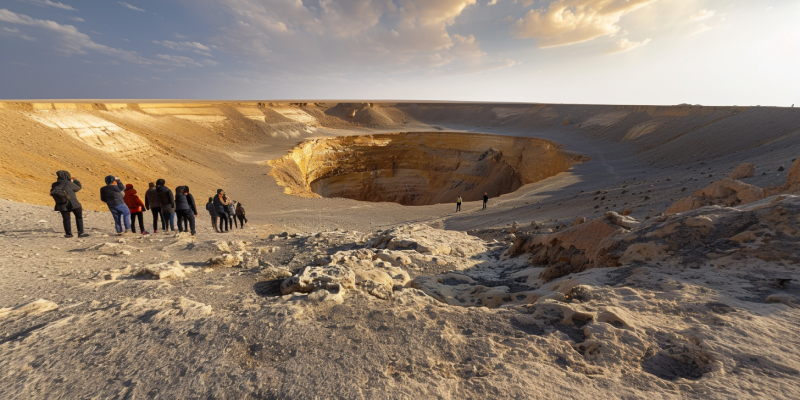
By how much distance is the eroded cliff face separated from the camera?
33.9 metres

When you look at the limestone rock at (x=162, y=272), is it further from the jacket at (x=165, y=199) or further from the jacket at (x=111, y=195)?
the jacket at (x=165, y=199)

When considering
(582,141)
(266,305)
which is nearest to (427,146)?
(582,141)

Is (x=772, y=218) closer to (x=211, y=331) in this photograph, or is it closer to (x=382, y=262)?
(x=382, y=262)

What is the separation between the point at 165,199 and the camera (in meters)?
7.16

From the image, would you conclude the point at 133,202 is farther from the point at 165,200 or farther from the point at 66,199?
the point at 66,199

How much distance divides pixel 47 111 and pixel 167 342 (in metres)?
25.0

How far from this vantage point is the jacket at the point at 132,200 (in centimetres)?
663

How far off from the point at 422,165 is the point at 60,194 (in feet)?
123

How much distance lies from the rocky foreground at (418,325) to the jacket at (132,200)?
192 cm

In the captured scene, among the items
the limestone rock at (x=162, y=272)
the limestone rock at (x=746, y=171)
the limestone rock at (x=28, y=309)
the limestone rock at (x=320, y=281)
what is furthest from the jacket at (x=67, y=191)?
the limestone rock at (x=746, y=171)

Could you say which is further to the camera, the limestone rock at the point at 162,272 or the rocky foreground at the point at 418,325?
the limestone rock at the point at 162,272

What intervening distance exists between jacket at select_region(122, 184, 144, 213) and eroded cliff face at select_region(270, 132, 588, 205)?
23.5 m

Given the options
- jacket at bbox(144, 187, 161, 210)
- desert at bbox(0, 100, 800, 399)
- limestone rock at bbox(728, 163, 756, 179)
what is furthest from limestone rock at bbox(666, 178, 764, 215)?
jacket at bbox(144, 187, 161, 210)

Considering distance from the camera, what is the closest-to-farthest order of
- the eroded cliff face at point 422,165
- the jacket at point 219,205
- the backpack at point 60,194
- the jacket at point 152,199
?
1. the backpack at point 60,194
2. the jacket at point 152,199
3. the jacket at point 219,205
4. the eroded cliff face at point 422,165
